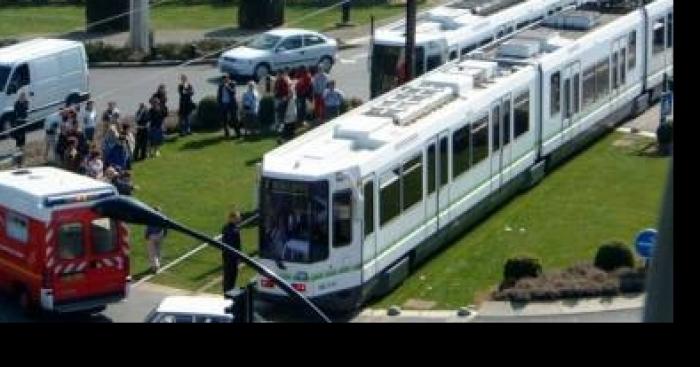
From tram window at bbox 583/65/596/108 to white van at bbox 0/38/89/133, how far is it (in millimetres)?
10655

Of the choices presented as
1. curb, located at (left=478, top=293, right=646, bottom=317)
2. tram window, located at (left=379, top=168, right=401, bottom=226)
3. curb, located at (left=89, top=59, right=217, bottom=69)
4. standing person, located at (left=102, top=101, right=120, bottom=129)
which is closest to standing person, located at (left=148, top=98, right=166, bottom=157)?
standing person, located at (left=102, top=101, right=120, bottom=129)

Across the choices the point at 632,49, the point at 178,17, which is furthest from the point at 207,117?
the point at 178,17

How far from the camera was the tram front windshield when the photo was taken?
21.7 metres

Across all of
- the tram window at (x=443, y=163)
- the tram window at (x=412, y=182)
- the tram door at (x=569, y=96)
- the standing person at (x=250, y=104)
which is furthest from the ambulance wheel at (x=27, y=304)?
the tram door at (x=569, y=96)

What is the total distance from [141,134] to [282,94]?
2944 millimetres

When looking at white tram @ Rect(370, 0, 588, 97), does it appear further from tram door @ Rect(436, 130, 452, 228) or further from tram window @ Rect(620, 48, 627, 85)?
tram door @ Rect(436, 130, 452, 228)

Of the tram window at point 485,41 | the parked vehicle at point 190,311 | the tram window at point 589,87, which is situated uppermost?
the tram window at point 485,41

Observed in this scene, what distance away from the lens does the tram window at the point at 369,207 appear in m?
22.2

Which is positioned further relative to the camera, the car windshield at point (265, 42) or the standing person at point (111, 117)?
the car windshield at point (265, 42)

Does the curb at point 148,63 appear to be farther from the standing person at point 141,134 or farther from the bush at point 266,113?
the standing person at point 141,134

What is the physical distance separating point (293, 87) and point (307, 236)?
36.8 feet

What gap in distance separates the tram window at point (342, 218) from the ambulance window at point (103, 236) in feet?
9.09

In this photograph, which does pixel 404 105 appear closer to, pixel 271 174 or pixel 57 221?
pixel 271 174

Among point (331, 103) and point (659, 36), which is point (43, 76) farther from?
point (659, 36)
